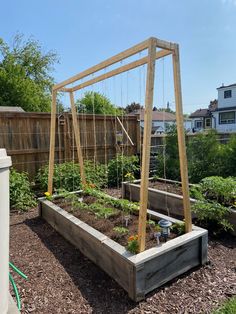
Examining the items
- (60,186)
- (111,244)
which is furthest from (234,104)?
(111,244)

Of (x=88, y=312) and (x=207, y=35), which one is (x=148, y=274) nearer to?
(x=88, y=312)

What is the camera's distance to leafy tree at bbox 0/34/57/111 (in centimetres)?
1581

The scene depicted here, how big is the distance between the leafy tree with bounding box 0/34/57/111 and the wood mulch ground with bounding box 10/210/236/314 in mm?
14794

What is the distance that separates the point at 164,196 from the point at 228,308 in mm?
2328

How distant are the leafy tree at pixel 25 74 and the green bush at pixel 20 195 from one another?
1262cm

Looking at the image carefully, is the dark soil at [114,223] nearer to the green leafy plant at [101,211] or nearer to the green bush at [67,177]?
the green leafy plant at [101,211]

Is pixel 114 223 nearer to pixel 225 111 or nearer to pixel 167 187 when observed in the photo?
pixel 167 187

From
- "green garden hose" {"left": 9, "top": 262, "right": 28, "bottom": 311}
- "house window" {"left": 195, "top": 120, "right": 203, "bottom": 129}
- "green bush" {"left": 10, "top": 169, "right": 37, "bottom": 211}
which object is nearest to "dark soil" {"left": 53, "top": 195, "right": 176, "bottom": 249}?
"green garden hose" {"left": 9, "top": 262, "right": 28, "bottom": 311}

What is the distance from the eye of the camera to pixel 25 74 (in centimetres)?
1812

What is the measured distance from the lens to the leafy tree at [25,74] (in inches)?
623

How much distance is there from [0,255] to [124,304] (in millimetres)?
1242

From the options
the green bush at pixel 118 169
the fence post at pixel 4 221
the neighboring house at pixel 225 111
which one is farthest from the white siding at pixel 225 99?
the fence post at pixel 4 221

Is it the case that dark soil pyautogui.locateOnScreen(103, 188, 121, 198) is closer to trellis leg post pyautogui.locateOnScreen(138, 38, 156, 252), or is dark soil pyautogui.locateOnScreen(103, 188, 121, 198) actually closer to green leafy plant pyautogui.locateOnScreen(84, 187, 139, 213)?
green leafy plant pyautogui.locateOnScreen(84, 187, 139, 213)

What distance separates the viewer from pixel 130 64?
2.79 metres
